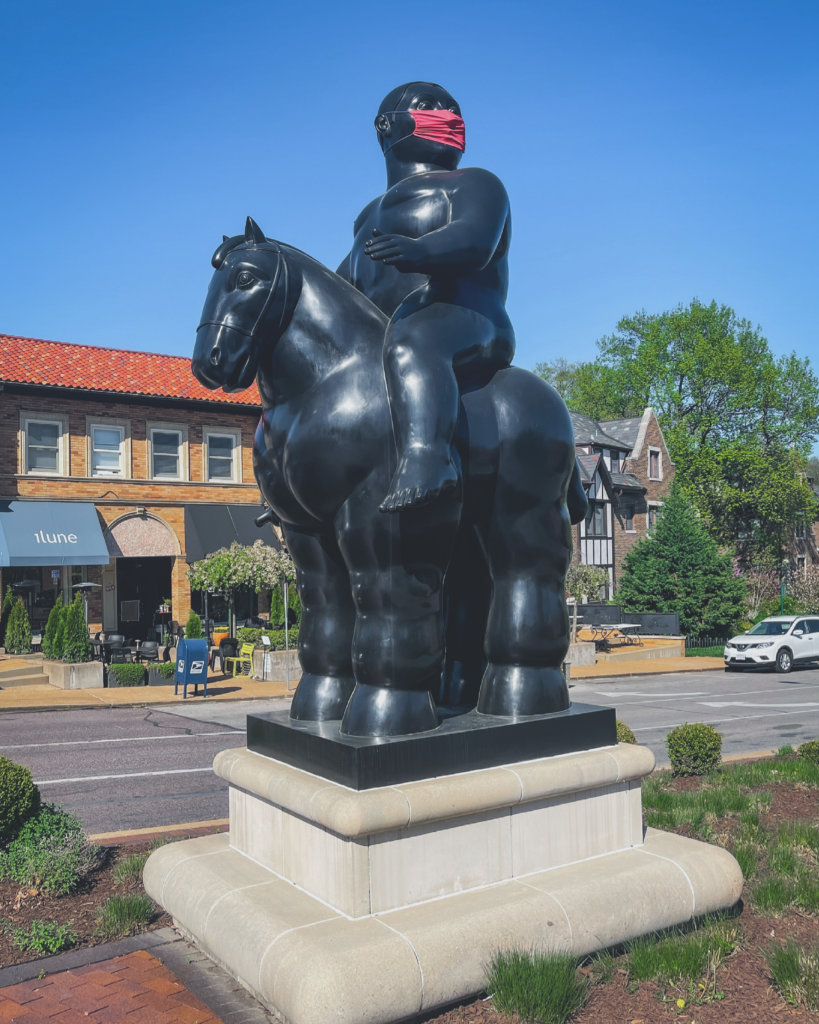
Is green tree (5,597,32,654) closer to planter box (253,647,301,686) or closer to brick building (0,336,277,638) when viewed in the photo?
brick building (0,336,277,638)

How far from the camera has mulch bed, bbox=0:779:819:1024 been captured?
11.3ft

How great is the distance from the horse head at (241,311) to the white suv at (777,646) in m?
22.9

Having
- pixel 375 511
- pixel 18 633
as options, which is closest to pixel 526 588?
pixel 375 511

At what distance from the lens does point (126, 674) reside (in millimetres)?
20188

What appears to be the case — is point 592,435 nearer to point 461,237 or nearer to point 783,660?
point 783,660

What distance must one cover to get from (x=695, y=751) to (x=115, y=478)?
76.2 feet

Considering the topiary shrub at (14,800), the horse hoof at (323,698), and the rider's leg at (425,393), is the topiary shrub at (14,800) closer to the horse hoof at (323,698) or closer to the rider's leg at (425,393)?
the horse hoof at (323,698)

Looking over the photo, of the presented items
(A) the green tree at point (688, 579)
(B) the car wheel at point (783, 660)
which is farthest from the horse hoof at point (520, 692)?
(A) the green tree at point (688, 579)

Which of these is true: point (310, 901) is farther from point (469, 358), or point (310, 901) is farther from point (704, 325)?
point (704, 325)

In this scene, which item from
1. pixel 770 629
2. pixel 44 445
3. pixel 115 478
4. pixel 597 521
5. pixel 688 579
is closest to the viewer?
pixel 770 629

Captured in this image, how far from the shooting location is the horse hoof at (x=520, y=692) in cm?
452

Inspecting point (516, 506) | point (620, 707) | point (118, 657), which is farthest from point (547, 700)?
point (118, 657)

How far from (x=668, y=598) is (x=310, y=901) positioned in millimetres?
30392

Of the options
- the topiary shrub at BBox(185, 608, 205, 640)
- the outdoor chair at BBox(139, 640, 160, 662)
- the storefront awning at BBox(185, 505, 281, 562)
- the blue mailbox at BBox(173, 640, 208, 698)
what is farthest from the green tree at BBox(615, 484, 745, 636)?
the blue mailbox at BBox(173, 640, 208, 698)
